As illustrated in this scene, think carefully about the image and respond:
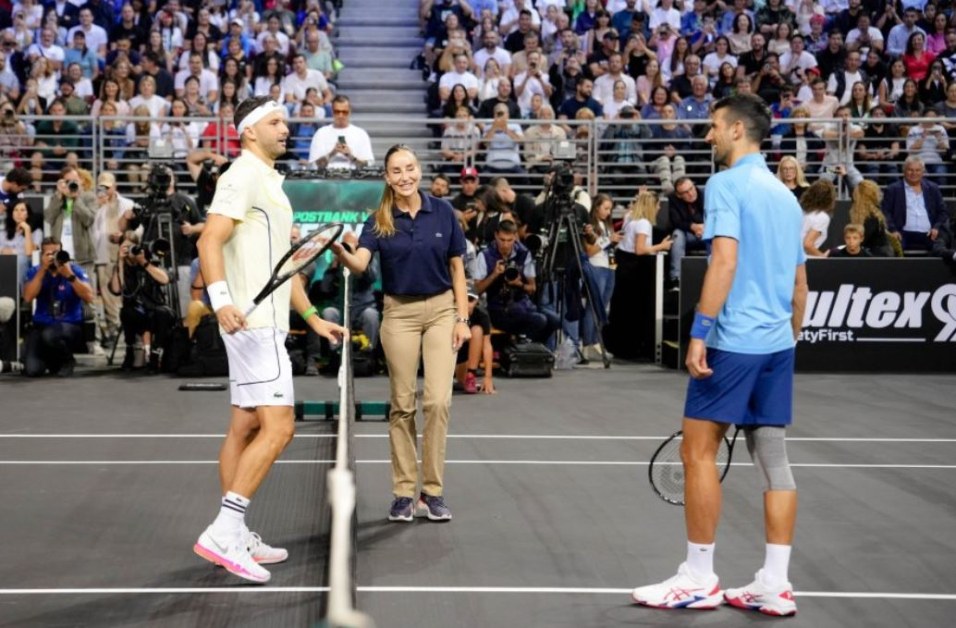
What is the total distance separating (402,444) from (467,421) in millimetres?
4236

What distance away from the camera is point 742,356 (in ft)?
22.2

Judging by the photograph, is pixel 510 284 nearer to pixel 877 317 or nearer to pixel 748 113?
pixel 877 317

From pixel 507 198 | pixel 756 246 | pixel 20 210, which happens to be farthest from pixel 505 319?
pixel 756 246

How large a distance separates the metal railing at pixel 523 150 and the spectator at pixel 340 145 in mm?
1316

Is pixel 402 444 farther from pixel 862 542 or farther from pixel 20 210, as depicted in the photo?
pixel 20 210

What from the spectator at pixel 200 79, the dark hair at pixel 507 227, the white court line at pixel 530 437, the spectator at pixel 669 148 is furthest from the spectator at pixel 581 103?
the white court line at pixel 530 437

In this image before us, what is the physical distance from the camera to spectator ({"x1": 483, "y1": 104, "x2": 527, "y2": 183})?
68.3 ft

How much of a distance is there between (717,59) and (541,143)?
3.76 meters

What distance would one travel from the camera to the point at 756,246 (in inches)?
269

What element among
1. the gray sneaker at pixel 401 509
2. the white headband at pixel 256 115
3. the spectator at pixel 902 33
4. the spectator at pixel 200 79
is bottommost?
the gray sneaker at pixel 401 509

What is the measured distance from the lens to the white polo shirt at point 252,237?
7.35m

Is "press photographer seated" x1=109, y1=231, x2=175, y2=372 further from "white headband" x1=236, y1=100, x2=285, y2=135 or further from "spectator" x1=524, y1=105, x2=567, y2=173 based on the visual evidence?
"white headband" x1=236, y1=100, x2=285, y2=135

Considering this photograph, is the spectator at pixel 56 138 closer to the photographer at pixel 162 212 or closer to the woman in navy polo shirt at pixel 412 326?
the photographer at pixel 162 212

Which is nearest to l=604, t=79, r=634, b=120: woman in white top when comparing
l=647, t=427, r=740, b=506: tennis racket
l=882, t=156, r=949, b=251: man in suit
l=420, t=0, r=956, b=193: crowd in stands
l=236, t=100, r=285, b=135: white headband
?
l=420, t=0, r=956, b=193: crowd in stands
